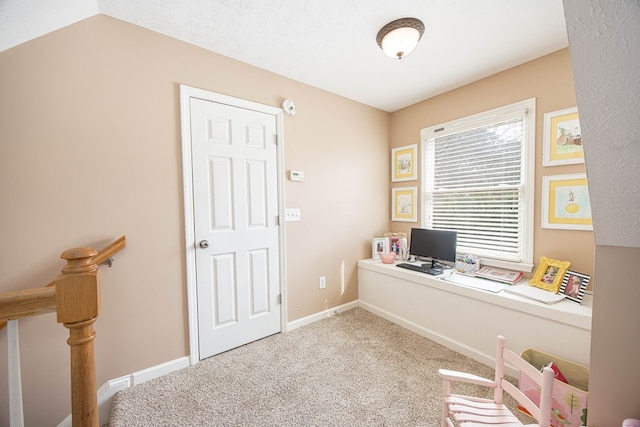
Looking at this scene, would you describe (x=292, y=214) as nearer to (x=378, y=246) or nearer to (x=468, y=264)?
(x=378, y=246)

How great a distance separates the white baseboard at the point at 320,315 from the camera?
96.0 inches

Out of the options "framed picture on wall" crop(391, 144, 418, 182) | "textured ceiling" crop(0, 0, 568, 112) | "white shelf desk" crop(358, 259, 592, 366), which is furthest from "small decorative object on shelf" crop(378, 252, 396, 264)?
"textured ceiling" crop(0, 0, 568, 112)

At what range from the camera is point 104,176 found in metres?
1.56

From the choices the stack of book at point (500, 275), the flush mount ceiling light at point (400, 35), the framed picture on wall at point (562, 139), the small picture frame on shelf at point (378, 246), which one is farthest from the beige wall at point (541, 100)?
the small picture frame on shelf at point (378, 246)

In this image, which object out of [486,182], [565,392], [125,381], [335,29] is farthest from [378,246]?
[125,381]

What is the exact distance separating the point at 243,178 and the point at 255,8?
46.5 inches

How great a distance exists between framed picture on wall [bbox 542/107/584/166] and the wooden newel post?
9.38 ft

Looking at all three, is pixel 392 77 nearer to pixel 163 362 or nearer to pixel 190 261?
pixel 190 261

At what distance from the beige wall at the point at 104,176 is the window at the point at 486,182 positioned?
1871mm

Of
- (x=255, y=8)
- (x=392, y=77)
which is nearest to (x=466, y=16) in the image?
(x=392, y=77)

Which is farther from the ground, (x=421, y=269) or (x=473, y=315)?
(x=421, y=269)

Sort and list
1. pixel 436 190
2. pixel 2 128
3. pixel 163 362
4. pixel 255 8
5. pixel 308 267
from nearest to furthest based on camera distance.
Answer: pixel 2 128
pixel 255 8
pixel 163 362
pixel 308 267
pixel 436 190

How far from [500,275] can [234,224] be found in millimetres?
2402

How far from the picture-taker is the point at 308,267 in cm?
256
